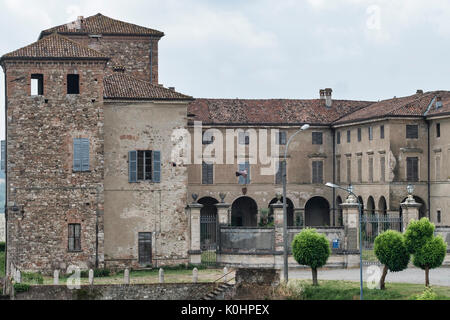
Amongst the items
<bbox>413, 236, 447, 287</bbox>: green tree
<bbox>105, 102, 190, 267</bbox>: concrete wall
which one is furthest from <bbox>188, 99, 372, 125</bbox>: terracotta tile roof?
<bbox>413, 236, 447, 287</bbox>: green tree

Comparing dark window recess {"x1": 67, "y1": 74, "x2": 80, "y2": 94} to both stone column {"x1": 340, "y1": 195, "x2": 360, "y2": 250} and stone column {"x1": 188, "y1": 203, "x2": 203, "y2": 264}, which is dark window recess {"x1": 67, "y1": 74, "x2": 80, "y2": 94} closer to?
stone column {"x1": 188, "y1": 203, "x2": 203, "y2": 264}

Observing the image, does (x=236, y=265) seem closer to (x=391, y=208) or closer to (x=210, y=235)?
(x=210, y=235)

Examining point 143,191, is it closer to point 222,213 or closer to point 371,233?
point 222,213

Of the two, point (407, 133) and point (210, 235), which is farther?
point (407, 133)

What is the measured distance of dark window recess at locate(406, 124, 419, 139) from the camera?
69688mm

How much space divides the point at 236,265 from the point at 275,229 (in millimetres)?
2695

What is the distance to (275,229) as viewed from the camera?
52.6 m

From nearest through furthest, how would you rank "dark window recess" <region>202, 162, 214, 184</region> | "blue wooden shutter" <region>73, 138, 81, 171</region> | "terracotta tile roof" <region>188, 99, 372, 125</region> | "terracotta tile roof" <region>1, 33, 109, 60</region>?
"terracotta tile roof" <region>1, 33, 109, 60</region> → "blue wooden shutter" <region>73, 138, 81, 171</region> → "dark window recess" <region>202, 162, 214, 184</region> → "terracotta tile roof" <region>188, 99, 372, 125</region>

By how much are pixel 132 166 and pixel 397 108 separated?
2400cm

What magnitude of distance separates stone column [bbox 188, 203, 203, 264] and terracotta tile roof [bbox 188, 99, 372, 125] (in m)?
21.2

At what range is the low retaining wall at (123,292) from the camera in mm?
46500

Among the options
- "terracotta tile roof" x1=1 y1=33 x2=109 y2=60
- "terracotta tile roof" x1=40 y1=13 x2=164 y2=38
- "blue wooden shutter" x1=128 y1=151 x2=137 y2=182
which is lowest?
"blue wooden shutter" x1=128 y1=151 x2=137 y2=182

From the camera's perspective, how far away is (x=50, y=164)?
5075 centimetres
